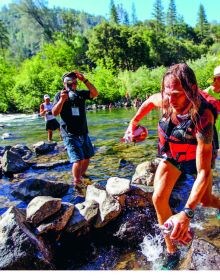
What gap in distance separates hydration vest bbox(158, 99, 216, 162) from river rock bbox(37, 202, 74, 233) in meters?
1.42

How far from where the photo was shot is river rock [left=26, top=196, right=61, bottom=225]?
357 centimetres

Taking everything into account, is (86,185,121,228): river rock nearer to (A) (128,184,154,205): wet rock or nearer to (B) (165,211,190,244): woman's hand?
(A) (128,184,154,205): wet rock

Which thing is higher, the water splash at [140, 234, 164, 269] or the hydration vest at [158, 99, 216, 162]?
the hydration vest at [158, 99, 216, 162]

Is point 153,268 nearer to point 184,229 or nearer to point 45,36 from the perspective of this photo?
point 184,229

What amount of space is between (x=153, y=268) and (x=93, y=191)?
146 centimetres

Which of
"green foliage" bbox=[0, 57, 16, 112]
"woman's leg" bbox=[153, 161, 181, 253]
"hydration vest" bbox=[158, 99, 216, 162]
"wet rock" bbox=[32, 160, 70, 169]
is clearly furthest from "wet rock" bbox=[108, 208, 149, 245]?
"green foliage" bbox=[0, 57, 16, 112]

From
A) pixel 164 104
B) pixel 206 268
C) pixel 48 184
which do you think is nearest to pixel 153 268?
pixel 206 268

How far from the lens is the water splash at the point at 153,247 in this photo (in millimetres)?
3366

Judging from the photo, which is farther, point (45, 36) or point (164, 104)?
point (45, 36)

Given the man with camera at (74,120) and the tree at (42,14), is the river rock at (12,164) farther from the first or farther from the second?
the tree at (42,14)

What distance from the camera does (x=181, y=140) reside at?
2.62 m

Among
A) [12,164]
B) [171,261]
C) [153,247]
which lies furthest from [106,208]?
[12,164]

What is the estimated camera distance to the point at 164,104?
2652 mm

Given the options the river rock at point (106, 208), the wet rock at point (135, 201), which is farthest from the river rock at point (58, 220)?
the wet rock at point (135, 201)
